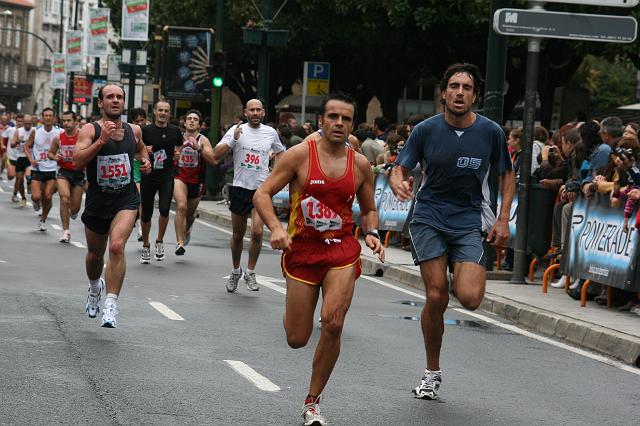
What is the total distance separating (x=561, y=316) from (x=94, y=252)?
13.9 feet

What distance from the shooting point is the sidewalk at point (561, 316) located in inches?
459

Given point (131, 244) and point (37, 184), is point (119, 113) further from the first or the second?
point (37, 184)

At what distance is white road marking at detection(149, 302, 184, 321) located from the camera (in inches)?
473

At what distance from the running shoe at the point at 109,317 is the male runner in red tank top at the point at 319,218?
313 centimetres

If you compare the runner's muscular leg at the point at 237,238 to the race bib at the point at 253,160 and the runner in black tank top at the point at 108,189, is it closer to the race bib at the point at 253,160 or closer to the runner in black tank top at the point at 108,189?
the race bib at the point at 253,160

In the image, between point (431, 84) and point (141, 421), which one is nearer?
point (141, 421)

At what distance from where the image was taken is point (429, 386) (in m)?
8.72

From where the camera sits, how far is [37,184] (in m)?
25.0

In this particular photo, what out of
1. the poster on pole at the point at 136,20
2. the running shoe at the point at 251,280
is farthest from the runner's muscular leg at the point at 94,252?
the poster on pole at the point at 136,20

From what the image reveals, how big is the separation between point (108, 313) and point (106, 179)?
116 centimetres

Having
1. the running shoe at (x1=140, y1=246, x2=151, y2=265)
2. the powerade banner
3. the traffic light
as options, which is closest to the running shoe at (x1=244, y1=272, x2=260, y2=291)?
the running shoe at (x1=140, y1=246, x2=151, y2=265)

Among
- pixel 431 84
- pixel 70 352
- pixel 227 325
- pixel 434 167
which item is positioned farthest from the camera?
pixel 431 84

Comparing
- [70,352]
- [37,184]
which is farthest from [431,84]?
[70,352]

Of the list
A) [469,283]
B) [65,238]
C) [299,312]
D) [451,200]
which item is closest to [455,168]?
[451,200]
